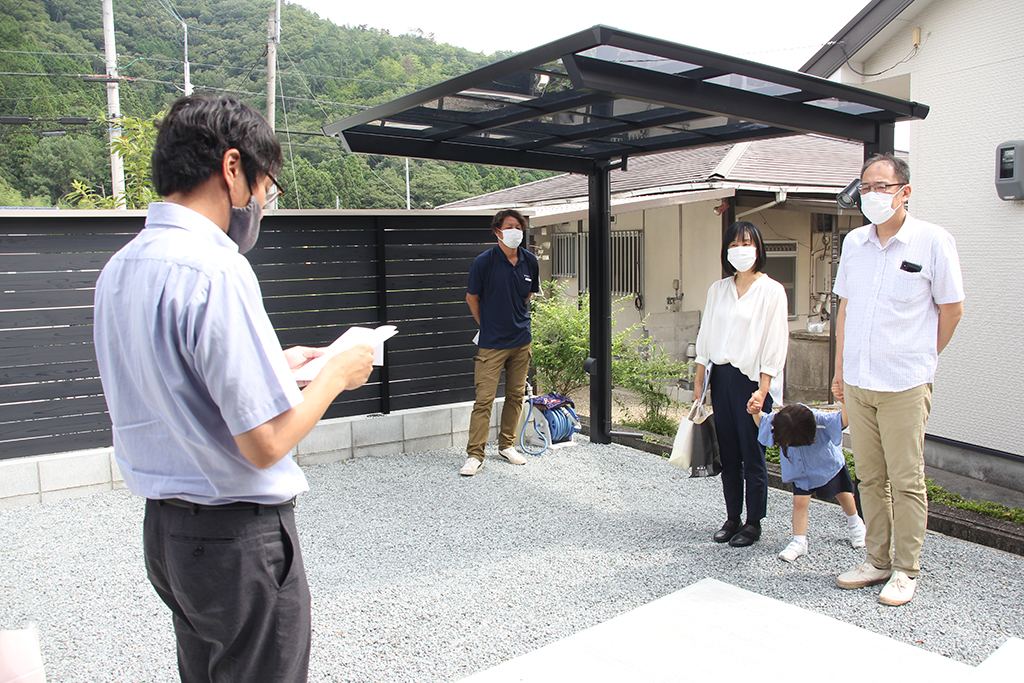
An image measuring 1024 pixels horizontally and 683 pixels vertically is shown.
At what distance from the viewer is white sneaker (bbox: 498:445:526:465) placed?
6.07 meters

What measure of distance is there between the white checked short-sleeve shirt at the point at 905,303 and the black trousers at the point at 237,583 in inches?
116

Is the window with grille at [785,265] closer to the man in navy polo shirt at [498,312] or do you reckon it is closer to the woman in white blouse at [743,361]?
the man in navy polo shirt at [498,312]

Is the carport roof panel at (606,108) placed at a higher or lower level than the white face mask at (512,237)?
higher

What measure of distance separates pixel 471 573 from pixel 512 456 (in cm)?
215

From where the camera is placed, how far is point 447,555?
4238 millimetres

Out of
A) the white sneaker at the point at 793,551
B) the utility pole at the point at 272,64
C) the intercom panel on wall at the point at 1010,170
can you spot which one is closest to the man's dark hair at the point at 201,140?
the white sneaker at the point at 793,551

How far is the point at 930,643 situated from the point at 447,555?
2.47 m

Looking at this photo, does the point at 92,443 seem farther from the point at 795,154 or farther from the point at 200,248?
the point at 795,154

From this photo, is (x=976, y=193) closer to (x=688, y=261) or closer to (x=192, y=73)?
(x=688, y=261)

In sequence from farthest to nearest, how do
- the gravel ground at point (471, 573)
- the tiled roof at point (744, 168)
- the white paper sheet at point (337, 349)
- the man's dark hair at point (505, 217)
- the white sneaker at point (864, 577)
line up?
the tiled roof at point (744, 168) < the man's dark hair at point (505, 217) < the white sneaker at point (864, 577) < the gravel ground at point (471, 573) < the white paper sheet at point (337, 349)

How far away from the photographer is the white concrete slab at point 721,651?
2.78 metres

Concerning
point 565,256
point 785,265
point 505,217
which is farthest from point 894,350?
point 565,256

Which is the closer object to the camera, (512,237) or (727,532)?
(727,532)

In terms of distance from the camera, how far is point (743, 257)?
4.09m
